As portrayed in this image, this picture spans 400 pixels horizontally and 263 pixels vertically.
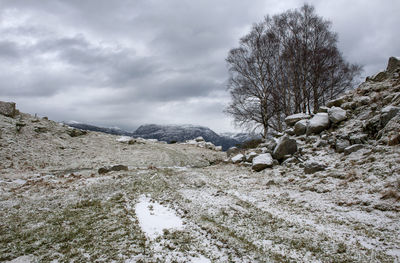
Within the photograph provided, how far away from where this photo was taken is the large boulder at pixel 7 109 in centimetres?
2248

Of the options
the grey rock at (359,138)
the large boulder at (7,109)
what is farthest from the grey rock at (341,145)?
the large boulder at (7,109)

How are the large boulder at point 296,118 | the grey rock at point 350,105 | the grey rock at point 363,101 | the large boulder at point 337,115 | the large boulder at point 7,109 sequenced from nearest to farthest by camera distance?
the large boulder at point 337,115 → the grey rock at point 363,101 → the grey rock at point 350,105 → the large boulder at point 296,118 → the large boulder at point 7,109

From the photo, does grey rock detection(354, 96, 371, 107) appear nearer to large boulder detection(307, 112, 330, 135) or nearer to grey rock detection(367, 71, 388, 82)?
large boulder detection(307, 112, 330, 135)

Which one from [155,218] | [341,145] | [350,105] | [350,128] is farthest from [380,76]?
[155,218]

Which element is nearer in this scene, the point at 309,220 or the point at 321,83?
→ the point at 309,220

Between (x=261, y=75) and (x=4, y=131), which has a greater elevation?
(x=261, y=75)

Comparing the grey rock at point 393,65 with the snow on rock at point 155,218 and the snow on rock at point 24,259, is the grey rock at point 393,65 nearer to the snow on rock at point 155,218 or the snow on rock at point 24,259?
the snow on rock at point 155,218

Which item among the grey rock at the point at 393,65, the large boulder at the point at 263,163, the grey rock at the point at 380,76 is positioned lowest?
the large boulder at the point at 263,163

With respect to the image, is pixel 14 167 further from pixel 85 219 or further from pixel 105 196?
pixel 85 219

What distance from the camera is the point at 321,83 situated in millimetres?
23562

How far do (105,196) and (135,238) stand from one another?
4.74 m

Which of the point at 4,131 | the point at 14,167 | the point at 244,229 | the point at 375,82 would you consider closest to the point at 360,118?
the point at 375,82

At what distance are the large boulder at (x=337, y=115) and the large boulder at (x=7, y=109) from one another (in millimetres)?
Answer: 31917

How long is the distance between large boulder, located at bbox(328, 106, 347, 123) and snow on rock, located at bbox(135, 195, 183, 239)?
1213 cm
